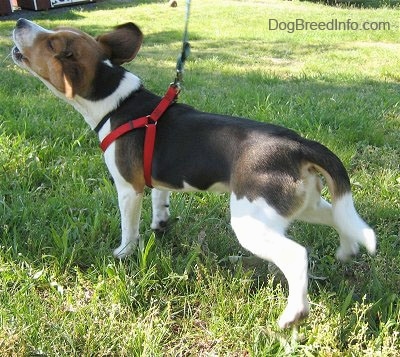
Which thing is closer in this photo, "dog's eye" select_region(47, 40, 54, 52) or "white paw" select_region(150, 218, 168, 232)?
"dog's eye" select_region(47, 40, 54, 52)

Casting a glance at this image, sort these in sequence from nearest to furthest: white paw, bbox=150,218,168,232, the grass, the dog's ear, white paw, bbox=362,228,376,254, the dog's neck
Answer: white paw, bbox=362,228,376,254
the grass
the dog's neck
the dog's ear
white paw, bbox=150,218,168,232

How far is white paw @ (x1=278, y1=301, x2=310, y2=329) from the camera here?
233 centimetres

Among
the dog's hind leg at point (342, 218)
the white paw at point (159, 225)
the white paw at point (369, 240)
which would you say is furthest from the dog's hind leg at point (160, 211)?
the white paw at point (369, 240)

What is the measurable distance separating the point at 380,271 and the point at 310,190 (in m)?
0.76

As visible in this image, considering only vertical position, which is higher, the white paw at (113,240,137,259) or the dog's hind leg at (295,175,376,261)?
the dog's hind leg at (295,175,376,261)

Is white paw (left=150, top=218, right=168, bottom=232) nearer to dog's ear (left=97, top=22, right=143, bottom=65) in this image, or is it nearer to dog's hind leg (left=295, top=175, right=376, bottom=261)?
dog's hind leg (left=295, top=175, right=376, bottom=261)

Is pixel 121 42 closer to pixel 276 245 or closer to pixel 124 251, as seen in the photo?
pixel 124 251

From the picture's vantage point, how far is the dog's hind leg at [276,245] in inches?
92.2

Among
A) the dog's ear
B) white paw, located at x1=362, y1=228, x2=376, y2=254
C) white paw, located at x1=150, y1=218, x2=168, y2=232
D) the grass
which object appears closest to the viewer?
white paw, located at x1=362, y1=228, x2=376, y2=254

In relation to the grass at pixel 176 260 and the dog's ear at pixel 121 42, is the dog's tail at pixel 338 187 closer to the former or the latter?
the grass at pixel 176 260

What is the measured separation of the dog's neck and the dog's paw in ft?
2.52

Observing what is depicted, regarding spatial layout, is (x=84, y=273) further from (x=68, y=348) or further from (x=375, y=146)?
(x=375, y=146)

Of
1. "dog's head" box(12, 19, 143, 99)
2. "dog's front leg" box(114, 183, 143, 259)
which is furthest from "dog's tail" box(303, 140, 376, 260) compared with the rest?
"dog's head" box(12, 19, 143, 99)

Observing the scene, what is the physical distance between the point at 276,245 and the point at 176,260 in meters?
0.82
